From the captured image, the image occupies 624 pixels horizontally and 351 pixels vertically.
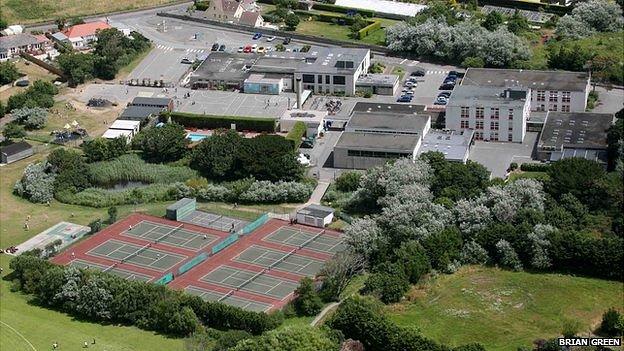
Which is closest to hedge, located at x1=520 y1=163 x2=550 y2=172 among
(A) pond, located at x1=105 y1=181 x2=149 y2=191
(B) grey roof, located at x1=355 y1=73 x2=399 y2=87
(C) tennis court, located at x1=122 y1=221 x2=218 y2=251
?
(B) grey roof, located at x1=355 y1=73 x2=399 y2=87

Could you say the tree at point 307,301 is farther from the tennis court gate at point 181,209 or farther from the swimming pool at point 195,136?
the swimming pool at point 195,136

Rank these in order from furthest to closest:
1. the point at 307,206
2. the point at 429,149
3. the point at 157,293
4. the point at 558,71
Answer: the point at 558,71 < the point at 429,149 < the point at 307,206 < the point at 157,293

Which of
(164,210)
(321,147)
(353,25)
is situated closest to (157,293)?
(164,210)

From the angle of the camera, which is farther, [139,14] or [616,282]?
[139,14]

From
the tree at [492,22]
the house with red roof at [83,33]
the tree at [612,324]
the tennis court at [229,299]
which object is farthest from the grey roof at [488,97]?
the house with red roof at [83,33]

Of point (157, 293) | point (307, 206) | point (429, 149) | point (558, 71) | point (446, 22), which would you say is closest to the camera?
point (157, 293)

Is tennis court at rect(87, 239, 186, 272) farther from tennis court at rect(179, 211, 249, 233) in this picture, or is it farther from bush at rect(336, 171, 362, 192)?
bush at rect(336, 171, 362, 192)

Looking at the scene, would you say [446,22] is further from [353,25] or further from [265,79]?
[265,79]
